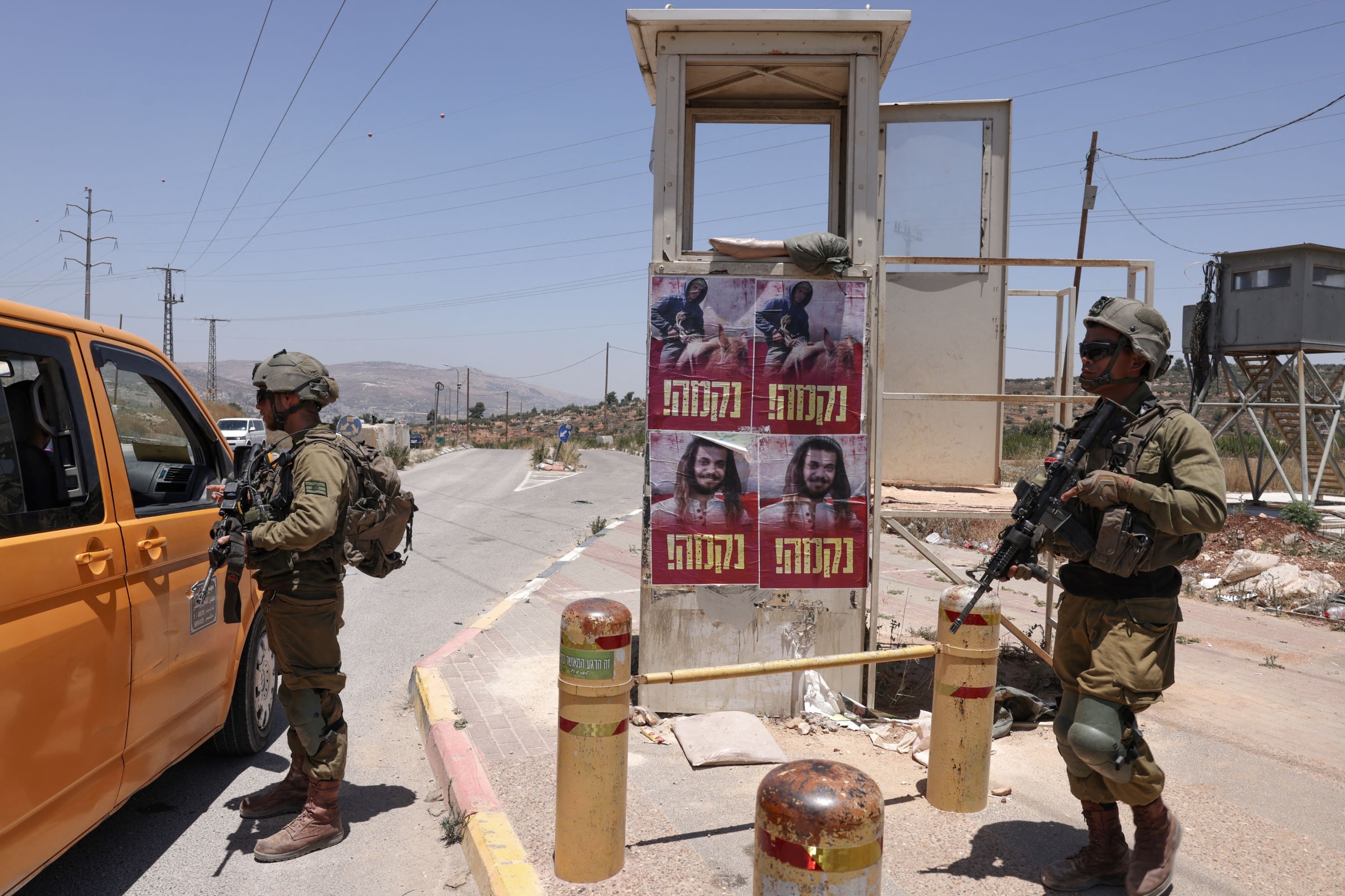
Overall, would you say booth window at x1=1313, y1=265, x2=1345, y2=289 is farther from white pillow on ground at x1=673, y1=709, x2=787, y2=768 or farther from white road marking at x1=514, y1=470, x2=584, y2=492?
white road marking at x1=514, y1=470, x2=584, y2=492

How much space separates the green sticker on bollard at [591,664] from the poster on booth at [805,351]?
85.3 inches

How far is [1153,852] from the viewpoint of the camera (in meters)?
3.21

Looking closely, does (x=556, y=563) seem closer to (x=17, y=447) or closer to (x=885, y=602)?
(x=885, y=602)

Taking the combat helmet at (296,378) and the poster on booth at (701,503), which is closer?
the combat helmet at (296,378)

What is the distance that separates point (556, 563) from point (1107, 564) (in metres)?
8.08

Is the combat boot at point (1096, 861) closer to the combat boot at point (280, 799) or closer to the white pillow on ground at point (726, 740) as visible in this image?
→ the white pillow on ground at point (726, 740)

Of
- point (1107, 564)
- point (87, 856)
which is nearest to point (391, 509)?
point (87, 856)

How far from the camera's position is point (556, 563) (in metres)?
10.6

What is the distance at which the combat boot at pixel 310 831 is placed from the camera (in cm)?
358

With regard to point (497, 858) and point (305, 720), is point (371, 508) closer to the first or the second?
point (305, 720)

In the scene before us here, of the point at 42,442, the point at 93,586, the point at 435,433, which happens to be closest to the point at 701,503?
the point at 93,586

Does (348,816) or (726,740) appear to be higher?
(726,740)

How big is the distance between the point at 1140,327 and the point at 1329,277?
1714 centimetres

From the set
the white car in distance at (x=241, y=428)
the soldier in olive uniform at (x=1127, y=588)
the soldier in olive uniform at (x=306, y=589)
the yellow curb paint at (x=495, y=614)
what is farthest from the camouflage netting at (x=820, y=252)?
the white car in distance at (x=241, y=428)
